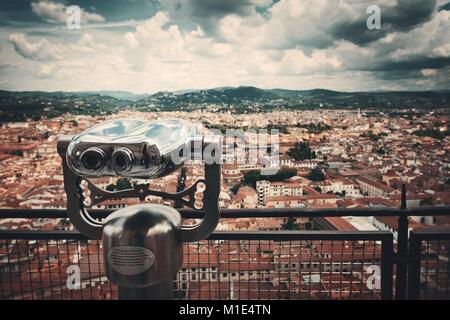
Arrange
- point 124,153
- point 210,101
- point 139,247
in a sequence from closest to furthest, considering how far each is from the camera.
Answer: point 124,153 → point 139,247 → point 210,101

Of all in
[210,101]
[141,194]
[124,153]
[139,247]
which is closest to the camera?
[124,153]

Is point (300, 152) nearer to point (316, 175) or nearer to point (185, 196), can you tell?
point (316, 175)

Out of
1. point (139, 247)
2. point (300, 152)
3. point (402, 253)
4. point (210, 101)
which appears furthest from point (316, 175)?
point (139, 247)

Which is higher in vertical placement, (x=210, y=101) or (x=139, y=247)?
(x=210, y=101)

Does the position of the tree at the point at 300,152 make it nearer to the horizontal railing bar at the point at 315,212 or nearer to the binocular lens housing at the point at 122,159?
the horizontal railing bar at the point at 315,212

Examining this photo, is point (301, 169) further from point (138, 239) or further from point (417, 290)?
point (138, 239)

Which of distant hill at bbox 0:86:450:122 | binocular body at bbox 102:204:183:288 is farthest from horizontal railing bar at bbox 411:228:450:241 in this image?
distant hill at bbox 0:86:450:122
